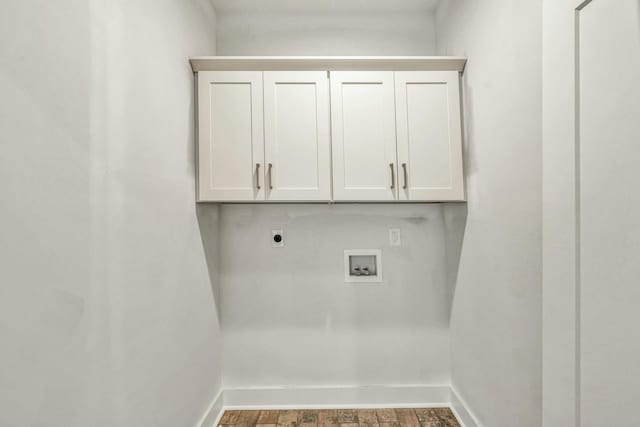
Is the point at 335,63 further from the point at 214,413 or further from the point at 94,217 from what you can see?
the point at 214,413

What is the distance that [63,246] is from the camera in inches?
37.2

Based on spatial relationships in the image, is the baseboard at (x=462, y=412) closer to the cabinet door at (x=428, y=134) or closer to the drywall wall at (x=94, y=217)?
the cabinet door at (x=428, y=134)

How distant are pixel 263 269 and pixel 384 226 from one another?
867mm

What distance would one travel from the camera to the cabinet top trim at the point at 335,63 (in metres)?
1.96

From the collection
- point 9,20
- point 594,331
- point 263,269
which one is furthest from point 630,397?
point 263,269

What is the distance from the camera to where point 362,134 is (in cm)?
202

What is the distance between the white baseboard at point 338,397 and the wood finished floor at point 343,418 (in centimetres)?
5

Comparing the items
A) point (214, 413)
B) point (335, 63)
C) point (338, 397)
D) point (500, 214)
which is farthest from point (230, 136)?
point (338, 397)

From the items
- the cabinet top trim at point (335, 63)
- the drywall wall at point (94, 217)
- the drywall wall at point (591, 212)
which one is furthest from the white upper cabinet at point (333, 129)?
the drywall wall at point (591, 212)

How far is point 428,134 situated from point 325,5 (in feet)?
3.74

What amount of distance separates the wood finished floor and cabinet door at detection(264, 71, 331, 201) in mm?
1349

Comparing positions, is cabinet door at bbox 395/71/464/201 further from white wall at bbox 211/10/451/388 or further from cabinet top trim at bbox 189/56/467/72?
white wall at bbox 211/10/451/388

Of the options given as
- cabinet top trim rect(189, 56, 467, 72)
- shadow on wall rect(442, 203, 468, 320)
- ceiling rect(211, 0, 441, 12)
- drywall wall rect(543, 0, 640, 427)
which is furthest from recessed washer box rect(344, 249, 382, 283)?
ceiling rect(211, 0, 441, 12)

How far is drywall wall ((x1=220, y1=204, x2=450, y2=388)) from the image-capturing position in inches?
92.3
